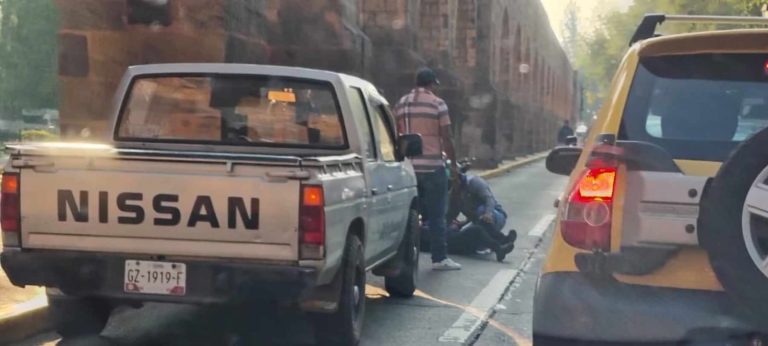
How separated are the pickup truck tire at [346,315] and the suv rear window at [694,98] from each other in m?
2.22

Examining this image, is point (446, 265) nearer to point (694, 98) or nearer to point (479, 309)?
point (479, 309)

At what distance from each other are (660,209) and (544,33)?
62.6 m

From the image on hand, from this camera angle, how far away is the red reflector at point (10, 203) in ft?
17.8

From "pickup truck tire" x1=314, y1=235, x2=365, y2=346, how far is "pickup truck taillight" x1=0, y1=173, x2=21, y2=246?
163 centimetres

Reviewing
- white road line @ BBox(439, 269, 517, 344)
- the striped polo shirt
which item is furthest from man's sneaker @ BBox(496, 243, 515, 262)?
the striped polo shirt

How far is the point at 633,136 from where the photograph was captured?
4133mm

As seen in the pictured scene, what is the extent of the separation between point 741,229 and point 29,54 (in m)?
64.5

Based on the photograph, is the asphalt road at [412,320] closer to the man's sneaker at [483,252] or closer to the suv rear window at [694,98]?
the man's sneaker at [483,252]

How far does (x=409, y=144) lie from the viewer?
779cm

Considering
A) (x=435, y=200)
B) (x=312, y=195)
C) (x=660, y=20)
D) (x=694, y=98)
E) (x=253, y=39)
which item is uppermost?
(x=660, y=20)

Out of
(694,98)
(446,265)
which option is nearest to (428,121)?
(446,265)

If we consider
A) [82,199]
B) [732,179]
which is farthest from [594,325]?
[82,199]

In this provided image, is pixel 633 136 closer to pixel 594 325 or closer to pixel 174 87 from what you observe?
pixel 594 325

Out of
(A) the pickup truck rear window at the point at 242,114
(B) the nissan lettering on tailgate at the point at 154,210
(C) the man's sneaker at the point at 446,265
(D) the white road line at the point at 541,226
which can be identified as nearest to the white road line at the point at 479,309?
(C) the man's sneaker at the point at 446,265
